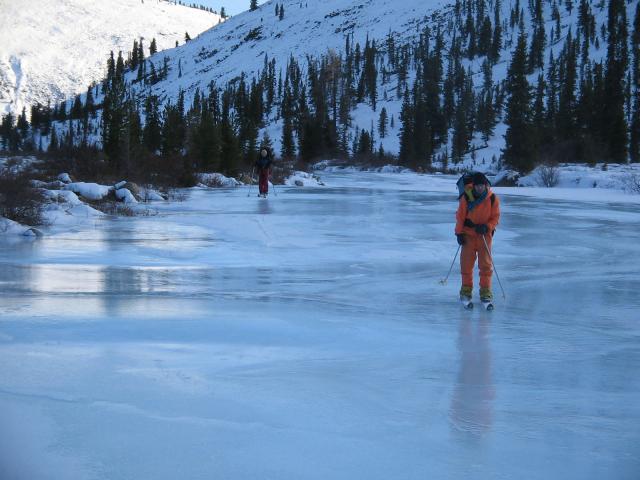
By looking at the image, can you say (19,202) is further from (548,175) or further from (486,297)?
(548,175)

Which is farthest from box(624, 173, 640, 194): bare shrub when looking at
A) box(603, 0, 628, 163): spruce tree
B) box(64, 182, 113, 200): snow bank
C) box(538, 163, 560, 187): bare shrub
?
box(603, 0, 628, 163): spruce tree

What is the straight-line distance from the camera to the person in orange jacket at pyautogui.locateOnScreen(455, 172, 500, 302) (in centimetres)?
645

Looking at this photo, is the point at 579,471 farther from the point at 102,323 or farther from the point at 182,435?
the point at 102,323

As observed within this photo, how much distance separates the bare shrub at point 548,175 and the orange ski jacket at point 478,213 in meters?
29.7

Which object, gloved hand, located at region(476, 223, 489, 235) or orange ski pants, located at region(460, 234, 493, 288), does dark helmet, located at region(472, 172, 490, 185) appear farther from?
orange ski pants, located at region(460, 234, 493, 288)

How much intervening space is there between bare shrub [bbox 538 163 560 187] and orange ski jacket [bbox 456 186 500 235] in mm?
29716

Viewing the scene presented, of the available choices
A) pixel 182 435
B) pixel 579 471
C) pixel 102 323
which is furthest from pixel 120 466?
pixel 102 323

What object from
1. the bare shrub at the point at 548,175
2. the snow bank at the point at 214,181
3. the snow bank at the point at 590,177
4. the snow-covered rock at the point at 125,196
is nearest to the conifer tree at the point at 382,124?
the snow bank at the point at 590,177

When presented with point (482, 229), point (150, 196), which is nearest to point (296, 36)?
point (150, 196)

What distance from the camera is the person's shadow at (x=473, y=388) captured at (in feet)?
10.9

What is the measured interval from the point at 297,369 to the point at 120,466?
1.64 meters

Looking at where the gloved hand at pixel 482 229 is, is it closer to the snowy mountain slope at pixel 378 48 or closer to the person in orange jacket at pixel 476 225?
the person in orange jacket at pixel 476 225

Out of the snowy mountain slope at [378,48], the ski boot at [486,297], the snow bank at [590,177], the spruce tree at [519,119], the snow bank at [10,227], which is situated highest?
the snowy mountain slope at [378,48]

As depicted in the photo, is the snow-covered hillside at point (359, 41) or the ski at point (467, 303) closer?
the ski at point (467, 303)
